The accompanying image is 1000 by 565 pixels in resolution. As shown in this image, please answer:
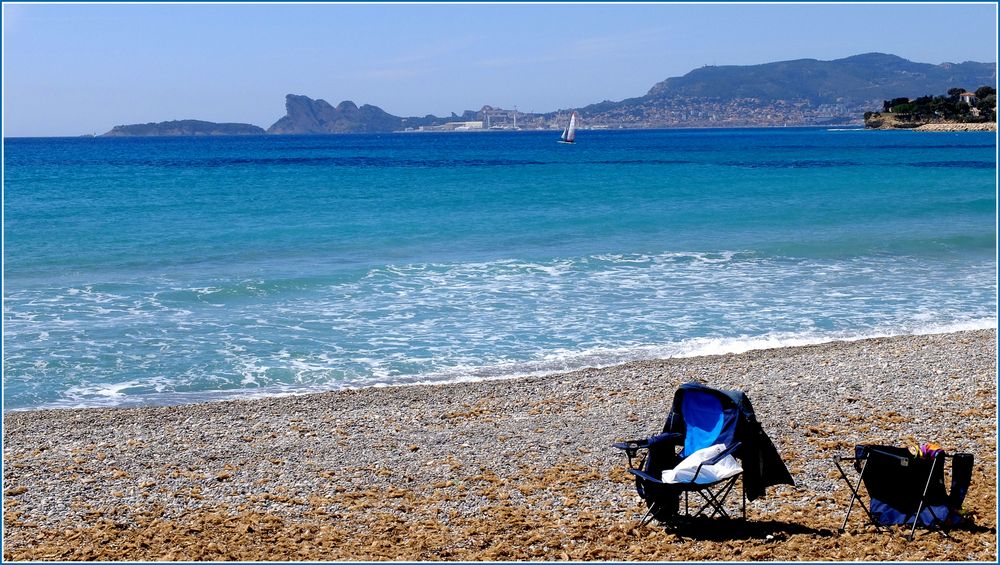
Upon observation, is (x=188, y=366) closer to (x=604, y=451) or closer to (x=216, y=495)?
(x=216, y=495)

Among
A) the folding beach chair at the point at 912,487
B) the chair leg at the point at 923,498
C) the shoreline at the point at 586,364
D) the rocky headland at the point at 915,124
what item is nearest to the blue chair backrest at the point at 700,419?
the folding beach chair at the point at 912,487

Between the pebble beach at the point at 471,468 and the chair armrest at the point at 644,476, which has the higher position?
the chair armrest at the point at 644,476

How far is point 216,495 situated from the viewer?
670 cm

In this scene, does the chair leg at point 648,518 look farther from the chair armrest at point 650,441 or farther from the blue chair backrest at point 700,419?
the blue chair backrest at point 700,419

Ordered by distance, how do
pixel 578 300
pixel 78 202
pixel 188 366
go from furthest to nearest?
pixel 78 202 < pixel 578 300 < pixel 188 366

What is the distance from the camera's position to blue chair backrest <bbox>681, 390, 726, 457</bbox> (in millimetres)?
6227

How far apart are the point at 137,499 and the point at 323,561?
1856 millimetres

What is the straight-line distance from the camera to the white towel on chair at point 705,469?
19.2ft

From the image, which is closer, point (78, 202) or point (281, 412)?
point (281, 412)

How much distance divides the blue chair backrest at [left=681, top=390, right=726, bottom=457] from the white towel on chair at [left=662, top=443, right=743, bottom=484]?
0.20 metres

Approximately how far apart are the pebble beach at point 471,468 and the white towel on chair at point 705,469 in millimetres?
320

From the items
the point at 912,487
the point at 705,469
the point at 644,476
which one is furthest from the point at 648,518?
the point at 912,487

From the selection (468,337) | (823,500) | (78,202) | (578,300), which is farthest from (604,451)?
(78,202)

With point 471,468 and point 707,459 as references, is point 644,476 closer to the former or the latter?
point 707,459
